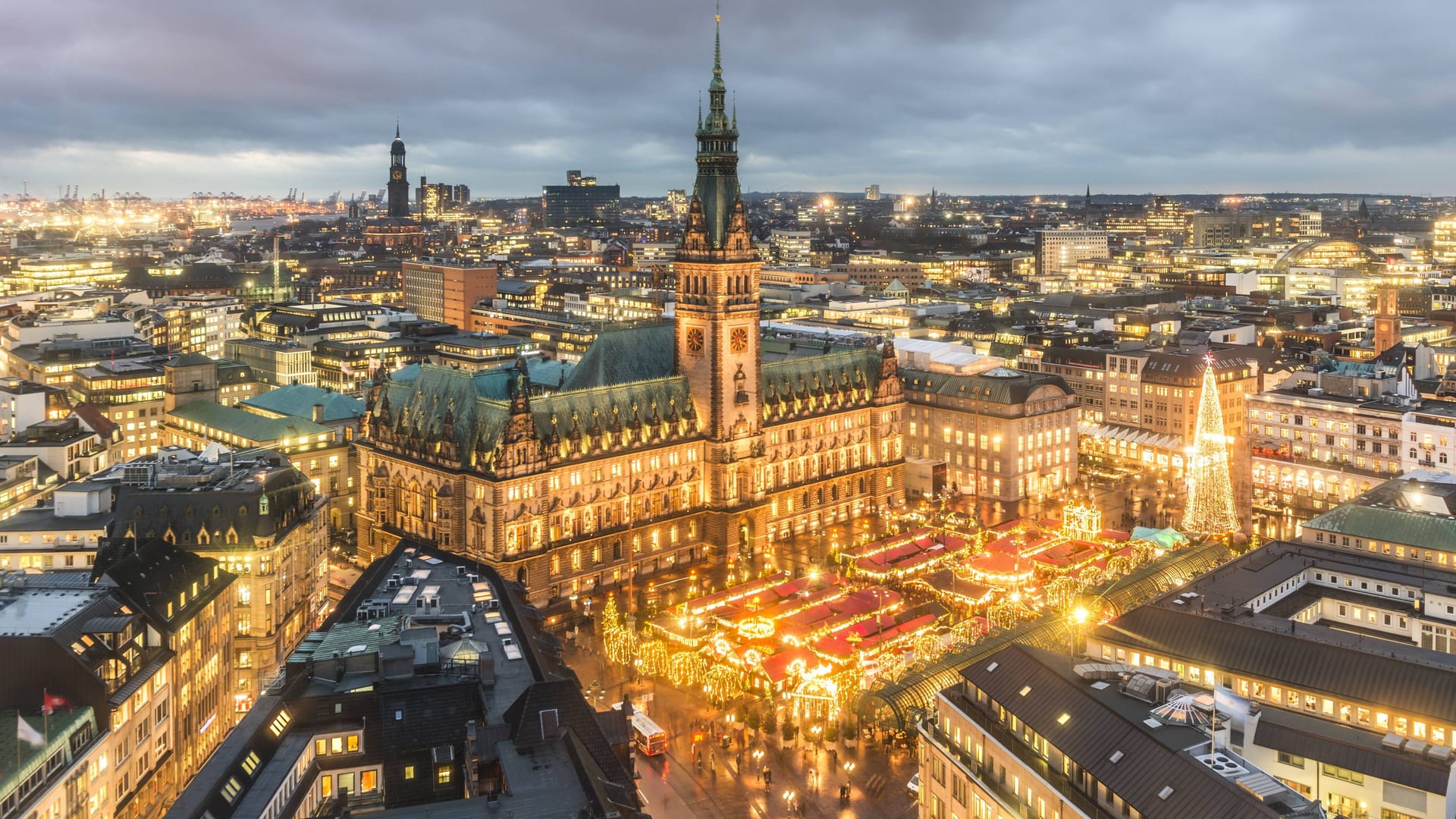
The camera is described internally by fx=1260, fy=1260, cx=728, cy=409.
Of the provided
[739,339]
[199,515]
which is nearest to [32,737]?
[199,515]

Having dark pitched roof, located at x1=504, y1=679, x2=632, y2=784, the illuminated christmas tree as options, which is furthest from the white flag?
the illuminated christmas tree

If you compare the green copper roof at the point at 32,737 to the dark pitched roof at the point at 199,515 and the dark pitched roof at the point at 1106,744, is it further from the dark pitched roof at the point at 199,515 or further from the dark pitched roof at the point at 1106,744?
the dark pitched roof at the point at 1106,744

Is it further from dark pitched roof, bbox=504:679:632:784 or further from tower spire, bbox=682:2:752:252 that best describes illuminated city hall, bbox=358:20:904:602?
dark pitched roof, bbox=504:679:632:784

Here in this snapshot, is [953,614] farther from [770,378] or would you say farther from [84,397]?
[84,397]

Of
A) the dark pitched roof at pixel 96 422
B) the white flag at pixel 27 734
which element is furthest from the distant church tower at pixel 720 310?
the white flag at pixel 27 734

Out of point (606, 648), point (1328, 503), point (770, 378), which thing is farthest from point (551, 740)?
point (1328, 503)

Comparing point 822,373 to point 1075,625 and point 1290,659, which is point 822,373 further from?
point 1290,659
